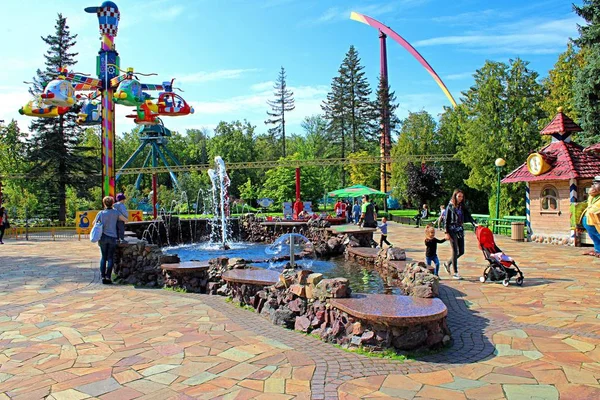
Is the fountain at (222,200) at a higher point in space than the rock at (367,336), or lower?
higher

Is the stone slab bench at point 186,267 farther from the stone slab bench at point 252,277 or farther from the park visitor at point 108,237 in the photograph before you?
the park visitor at point 108,237

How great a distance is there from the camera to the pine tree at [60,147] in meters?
28.2

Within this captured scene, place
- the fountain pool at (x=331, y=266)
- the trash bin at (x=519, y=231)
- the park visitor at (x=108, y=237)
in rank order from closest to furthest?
the fountain pool at (x=331, y=266)
the park visitor at (x=108, y=237)
the trash bin at (x=519, y=231)

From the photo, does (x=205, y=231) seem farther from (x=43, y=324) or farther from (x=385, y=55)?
(x=385, y=55)

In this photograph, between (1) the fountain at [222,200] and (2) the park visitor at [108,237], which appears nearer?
(2) the park visitor at [108,237]

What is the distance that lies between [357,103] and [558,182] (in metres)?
37.6

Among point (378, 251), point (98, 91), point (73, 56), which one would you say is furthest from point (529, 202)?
point (73, 56)

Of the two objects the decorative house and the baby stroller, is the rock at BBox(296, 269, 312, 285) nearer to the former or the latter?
the baby stroller

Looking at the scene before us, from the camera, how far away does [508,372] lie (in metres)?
4.04

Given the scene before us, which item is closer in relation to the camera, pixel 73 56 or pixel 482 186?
pixel 482 186

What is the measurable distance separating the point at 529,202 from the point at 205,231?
555 inches

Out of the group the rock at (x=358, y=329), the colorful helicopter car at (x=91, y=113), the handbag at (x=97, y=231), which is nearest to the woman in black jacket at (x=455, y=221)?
the rock at (x=358, y=329)

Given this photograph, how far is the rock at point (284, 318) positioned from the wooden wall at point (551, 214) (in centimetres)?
1219

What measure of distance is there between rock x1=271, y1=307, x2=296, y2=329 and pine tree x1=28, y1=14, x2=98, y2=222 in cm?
2667
